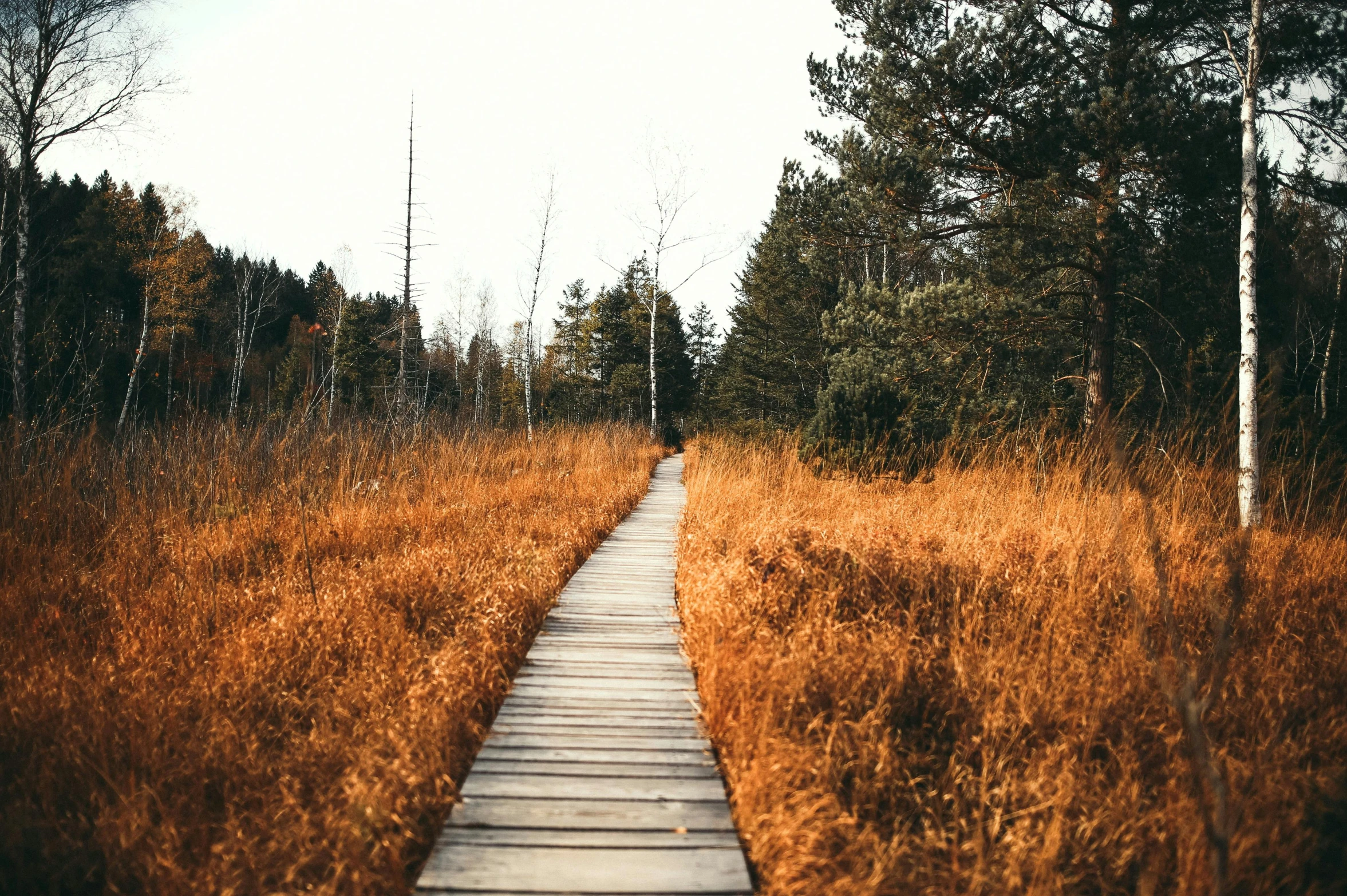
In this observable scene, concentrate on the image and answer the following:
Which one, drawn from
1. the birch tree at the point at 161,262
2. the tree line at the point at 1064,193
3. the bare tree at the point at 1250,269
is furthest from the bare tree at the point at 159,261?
the bare tree at the point at 1250,269

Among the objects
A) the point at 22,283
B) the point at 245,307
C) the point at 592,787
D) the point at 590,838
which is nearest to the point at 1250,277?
the point at 592,787

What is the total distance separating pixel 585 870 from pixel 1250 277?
783 cm

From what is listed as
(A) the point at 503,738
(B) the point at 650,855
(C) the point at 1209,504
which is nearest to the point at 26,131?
(A) the point at 503,738

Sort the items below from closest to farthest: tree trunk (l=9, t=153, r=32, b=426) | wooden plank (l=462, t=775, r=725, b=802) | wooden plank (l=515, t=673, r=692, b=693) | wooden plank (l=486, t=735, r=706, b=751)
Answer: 1. wooden plank (l=462, t=775, r=725, b=802)
2. wooden plank (l=486, t=735, r=706, b=751)
3. wooden plank (l=515, t=673, r=692, b=693)
4. tree trunk (l=9, t=153, r=32, b=426)

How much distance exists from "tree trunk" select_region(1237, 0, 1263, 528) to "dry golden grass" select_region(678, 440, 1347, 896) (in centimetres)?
77

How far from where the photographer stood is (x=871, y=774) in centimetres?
270

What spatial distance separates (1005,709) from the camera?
10.1 ft

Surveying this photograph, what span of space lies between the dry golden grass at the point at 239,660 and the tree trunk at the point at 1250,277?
21.6 ft

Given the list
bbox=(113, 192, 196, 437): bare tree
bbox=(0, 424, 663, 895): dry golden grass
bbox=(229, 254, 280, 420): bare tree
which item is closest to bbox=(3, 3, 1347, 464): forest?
bbox=(0, 424, 663, 895): dry golden grass

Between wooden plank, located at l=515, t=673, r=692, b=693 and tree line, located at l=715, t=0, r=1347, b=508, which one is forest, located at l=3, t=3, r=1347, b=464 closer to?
tree line, located at l=715, t=0, r=1347, b=508

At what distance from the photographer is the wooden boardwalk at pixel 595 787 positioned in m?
2.09

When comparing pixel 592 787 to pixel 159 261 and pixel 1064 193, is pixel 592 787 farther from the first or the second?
pixel 159 261

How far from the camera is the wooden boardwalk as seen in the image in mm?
2088

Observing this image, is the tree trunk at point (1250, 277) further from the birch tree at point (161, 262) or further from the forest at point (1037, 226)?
the birch tree at point (161, 262)
